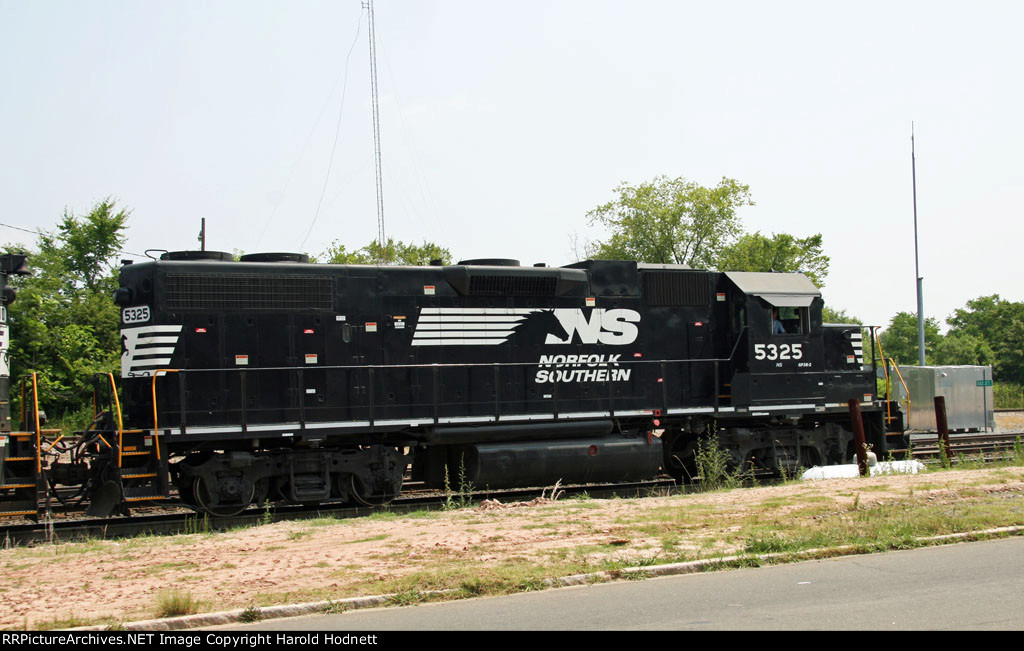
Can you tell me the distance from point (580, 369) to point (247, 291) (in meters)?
5.70

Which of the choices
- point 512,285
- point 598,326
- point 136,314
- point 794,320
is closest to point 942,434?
point 794,320

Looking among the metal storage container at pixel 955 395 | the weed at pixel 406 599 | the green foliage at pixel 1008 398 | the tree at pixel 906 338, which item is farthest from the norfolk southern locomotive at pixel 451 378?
the tree at pixel 906 338

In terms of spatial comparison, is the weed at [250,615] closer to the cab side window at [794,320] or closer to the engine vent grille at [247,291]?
the engine vent grille at [247,291]

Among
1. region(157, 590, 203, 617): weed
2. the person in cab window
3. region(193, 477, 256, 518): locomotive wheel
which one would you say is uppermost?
the person in cab window

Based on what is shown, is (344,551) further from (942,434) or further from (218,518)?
(942,434)

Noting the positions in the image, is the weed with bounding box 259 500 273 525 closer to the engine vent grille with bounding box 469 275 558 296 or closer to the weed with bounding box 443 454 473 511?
the weed with bounding box 443 454 473 511

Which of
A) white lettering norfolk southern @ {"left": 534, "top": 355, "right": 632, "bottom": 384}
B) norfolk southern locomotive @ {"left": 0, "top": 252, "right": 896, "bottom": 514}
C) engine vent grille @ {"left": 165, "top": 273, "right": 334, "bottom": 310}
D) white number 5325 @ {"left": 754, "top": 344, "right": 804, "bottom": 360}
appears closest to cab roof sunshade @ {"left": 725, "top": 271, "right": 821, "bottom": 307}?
norfolk southern locomotive @ {"left": 0, "top": 252, "right": 896, "bottom": 514}

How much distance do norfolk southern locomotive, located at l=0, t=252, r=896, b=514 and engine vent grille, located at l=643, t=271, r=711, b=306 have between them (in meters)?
0.03

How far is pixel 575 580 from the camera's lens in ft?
25.9

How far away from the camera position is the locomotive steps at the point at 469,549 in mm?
7527

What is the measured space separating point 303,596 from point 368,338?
279 inches

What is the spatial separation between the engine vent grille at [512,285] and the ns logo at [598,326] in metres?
0.46

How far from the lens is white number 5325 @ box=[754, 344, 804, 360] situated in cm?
1630

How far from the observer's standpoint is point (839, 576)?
7.86m
